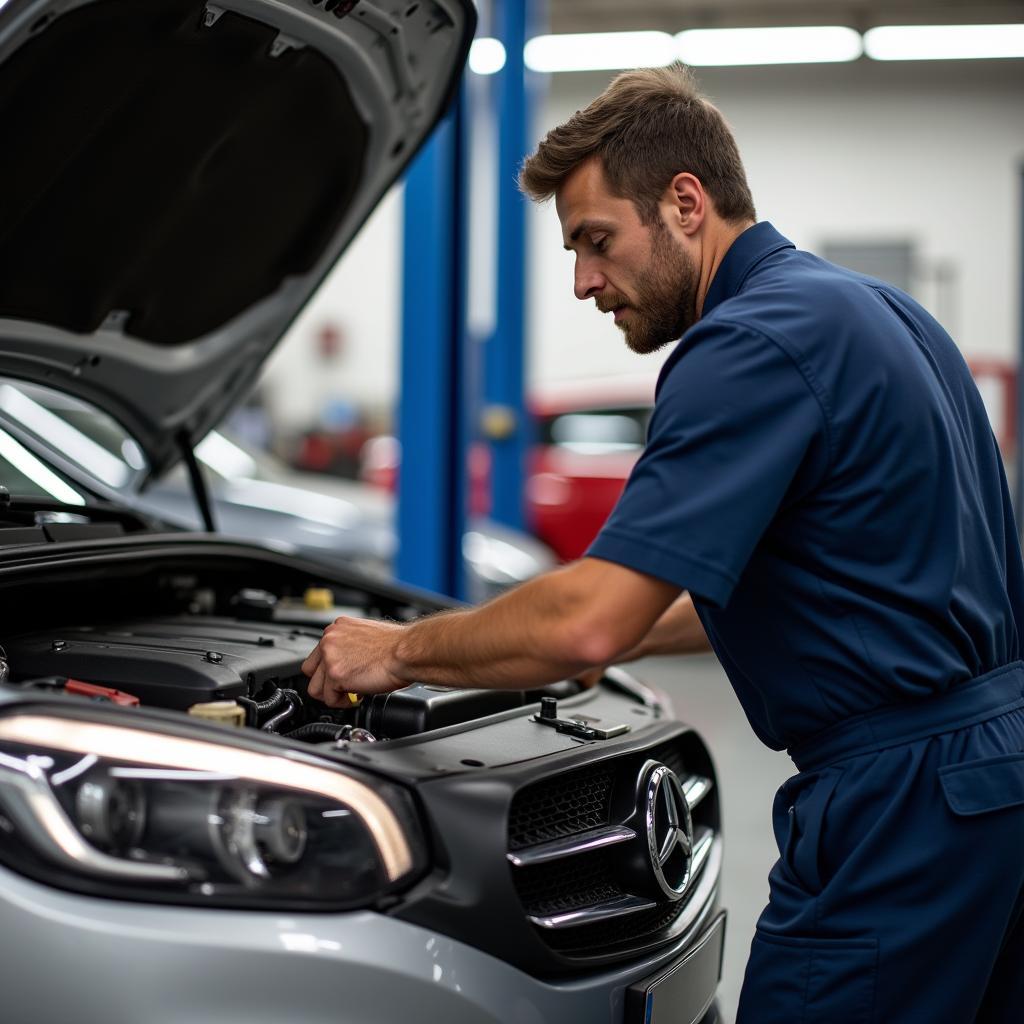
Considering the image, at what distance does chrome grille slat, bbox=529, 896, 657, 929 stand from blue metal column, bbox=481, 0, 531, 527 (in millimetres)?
5425

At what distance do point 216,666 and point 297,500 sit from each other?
149 inches

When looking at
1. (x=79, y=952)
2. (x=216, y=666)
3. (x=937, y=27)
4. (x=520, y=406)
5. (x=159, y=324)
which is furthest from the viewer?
(x=937, y=27)

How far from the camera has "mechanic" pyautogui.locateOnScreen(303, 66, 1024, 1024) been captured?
1.20 meters

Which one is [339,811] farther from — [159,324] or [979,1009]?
[159,324]

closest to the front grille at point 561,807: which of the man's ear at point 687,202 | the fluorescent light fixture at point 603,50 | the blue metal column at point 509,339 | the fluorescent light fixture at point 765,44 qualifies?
the man's ear at point 687,202

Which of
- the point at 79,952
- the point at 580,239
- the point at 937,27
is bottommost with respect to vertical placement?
the point at 79,952

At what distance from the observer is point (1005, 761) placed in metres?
1.28

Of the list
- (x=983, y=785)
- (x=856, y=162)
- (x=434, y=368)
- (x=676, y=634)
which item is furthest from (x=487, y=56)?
(x=983, y=785)

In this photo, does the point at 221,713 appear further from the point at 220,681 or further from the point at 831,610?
the point at 831,610

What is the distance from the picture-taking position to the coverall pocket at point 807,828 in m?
1.31

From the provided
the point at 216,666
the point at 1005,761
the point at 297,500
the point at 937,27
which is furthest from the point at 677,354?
the point at 937,27

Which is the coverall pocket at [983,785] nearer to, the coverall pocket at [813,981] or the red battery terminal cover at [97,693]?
the coverall pocket at [813,981]

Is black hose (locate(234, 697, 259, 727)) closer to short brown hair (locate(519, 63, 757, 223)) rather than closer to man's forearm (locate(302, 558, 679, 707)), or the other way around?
man's forearm (locate(302, 558, 679, 707))

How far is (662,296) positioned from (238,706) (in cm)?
71
